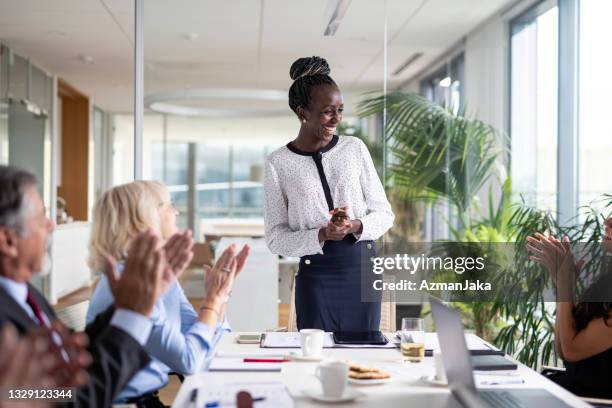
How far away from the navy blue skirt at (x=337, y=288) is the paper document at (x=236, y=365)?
813 mm

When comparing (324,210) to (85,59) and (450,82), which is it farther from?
(85,59)

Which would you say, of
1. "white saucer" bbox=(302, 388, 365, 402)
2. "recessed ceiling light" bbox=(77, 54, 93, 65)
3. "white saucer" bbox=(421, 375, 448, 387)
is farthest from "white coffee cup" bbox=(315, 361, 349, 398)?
"recessed ceiling light" bbox=(77, 54, 93, 65)

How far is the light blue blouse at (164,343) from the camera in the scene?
6.63 ft

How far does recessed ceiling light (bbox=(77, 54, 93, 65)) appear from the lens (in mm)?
8602

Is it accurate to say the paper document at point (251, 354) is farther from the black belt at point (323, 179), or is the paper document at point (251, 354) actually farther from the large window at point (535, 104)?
the large window at point (535, 104)

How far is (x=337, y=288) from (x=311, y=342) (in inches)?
29.8

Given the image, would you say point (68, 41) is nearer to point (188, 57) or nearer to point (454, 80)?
point (188, 57)

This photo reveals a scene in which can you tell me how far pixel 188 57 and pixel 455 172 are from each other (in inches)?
113

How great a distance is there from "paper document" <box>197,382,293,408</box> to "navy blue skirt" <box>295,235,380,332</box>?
1.11 metres

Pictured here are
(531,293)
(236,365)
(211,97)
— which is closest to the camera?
(236,365)

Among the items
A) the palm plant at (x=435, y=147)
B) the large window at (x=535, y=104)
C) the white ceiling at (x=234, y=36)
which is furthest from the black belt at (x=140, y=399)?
the large window at (x=535, y=104)

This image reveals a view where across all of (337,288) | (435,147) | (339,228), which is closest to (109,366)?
(339,228)

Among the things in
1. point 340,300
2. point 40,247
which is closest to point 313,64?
point 340,300

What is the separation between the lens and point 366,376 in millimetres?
2053
